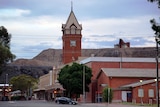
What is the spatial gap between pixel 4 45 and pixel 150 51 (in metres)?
124

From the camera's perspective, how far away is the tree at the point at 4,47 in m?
70.6

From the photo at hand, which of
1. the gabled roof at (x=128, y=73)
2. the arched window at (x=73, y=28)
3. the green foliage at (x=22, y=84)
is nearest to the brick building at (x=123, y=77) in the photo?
the gabled roof at (x=128, y=73)

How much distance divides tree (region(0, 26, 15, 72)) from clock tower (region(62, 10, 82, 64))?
68.0 metres

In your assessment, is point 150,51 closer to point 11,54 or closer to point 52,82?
point 52,82

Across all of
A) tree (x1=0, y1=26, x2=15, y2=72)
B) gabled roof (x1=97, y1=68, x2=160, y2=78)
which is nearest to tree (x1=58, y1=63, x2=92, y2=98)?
gabled roof (x1=97, y1=68, x2=160, y2=78)

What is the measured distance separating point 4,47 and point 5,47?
54.2 inches

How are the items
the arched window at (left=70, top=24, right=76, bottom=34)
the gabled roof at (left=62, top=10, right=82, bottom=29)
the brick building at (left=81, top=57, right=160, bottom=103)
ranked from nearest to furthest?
the brick building at (left=81, top=57, right=160, bottom=103) → the gabled roof at (left=62, top=10, right=82, bottom=29) → the arched window at (left=70, top=24, right=76, bottom=34)

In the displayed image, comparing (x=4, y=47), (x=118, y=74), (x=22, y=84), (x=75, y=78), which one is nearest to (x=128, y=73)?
(x=118, y=74)

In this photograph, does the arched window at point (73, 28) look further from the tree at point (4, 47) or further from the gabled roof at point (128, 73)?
the tree at point (4, 47)

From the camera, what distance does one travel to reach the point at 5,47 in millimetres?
73125

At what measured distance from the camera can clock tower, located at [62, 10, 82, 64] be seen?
145625 mm

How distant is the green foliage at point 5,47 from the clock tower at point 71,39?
68022 mm

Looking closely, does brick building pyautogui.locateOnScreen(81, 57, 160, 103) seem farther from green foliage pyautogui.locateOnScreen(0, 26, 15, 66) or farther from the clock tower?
the clock tower

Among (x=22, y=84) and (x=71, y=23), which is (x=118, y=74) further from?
(x=22, y=84)
